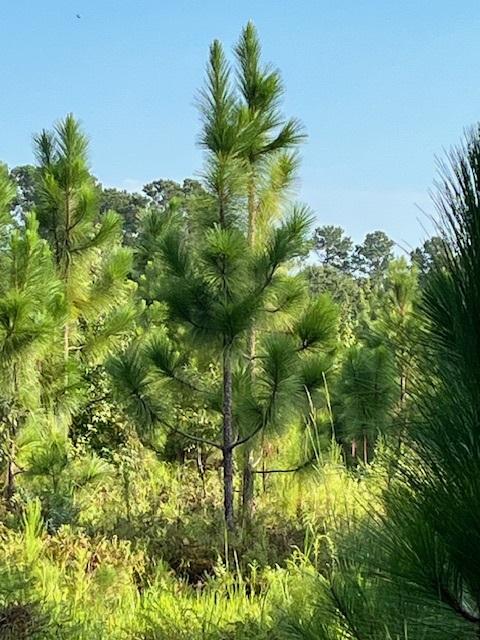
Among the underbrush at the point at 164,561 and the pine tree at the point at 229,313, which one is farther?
the pine tree at the point at 229,313

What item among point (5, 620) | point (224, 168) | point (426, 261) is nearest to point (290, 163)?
point (224, 168)

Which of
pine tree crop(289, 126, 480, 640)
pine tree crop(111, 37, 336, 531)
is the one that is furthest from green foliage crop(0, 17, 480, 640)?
pine tree crop(289, 126, 480, 640)

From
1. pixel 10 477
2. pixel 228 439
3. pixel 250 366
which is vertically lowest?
pixel 10 477

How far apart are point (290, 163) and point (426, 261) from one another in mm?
4324

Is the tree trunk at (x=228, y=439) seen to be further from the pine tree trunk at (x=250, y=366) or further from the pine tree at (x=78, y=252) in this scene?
the pine tree at (x=78, y=252)

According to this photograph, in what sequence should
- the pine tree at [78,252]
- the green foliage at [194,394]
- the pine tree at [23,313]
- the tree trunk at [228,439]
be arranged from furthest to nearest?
the pine tree at [78,252]
the tree trunk at [228,439]
the pine tree at [23,313]
the green foliage at [194,394]

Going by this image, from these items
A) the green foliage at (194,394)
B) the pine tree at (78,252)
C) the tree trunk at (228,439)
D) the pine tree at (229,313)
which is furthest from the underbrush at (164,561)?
the pine tree at (78,252)

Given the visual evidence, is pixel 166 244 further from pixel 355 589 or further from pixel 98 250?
pixel 355 589

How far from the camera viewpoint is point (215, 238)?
183 inches

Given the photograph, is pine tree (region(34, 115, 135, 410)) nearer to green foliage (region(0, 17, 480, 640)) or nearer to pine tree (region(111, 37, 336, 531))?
green foliage (region(0, 17, 480, 640))

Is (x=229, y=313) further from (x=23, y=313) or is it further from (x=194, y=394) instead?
(x=23, y=313)

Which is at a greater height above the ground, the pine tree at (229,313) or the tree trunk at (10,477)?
the pine tree at (229,313)

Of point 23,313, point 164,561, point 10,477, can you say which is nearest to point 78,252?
point 23,313

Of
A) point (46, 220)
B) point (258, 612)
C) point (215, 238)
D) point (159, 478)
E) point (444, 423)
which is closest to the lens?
point (444, 423)
